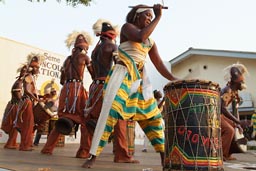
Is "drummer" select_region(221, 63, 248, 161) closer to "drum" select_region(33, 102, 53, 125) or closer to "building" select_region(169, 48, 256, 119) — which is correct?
"drum" select_region(33, 102, 53, 125)

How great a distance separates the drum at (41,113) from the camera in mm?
8941

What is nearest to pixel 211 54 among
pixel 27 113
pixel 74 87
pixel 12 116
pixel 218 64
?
pixel 218 64

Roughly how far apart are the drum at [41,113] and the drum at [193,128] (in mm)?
6083

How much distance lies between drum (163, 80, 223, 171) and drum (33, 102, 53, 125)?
20.0ft

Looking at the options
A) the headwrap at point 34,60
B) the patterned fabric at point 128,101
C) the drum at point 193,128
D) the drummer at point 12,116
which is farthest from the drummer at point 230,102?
the drummer at point 12,116

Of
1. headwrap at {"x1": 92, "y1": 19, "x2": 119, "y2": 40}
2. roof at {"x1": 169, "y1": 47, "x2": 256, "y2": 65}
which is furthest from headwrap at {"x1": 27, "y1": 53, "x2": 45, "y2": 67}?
roof at {"x1": 169, "y1": 47, "x2": 256, "y2": 65}

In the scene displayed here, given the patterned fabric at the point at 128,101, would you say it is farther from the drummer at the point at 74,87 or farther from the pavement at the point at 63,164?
the drummer at the point at 74,87

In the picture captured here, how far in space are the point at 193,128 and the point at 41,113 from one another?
21.3 ft

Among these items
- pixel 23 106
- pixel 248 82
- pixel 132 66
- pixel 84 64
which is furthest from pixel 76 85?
pixel 248 82

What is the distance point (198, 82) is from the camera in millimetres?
3287

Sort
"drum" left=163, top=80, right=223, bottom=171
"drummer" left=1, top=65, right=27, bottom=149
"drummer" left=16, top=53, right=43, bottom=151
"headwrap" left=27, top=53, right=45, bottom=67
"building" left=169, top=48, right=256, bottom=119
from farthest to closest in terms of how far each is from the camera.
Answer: "building" left=169, top=48, right=256, bottom=119 → "drummer" left=1, top=65, right=27, bottom=149 → "headwrap" left=27, top=53, right=45, bottom=67 → "drummer" left=16, top=53, right=43, bottom=151 → "drum" left=163, top=80, right=223, bottom=171

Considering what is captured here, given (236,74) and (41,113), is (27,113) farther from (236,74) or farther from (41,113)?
(236,74)

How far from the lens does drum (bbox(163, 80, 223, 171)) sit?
318 centimetres

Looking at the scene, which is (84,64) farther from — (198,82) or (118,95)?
(198,82)
